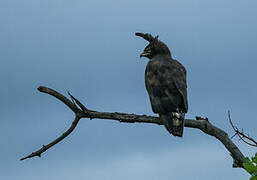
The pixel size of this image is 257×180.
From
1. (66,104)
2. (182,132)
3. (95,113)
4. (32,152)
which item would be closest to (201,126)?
(182,132)

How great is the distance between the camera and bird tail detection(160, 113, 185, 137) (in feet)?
35.2

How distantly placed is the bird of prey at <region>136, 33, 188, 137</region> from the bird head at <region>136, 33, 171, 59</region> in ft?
2.13

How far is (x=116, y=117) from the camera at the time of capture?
31.3 ft

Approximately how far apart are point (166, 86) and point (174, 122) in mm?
1349

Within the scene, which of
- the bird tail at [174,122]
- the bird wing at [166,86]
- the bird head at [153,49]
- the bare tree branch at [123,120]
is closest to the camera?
the bare tree branch at [123,120]

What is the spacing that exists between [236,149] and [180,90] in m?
2.72

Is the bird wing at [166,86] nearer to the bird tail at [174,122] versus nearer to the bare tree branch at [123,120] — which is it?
the bird tail at [174,122]

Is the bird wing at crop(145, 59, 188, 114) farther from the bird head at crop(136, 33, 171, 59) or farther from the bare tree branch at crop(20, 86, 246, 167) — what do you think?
the bird head at crop(136, 33, 171, 59)

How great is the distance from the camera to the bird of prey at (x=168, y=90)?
11.0m

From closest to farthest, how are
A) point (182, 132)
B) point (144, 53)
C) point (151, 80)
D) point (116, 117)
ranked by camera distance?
point (116, 117) < point (182, 132) < point (151, 80) < point (144, 53)

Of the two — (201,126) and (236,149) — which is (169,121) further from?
(236,149)

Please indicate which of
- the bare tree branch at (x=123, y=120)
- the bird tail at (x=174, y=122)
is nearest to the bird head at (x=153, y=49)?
the bird tail at (x=174, y=122)

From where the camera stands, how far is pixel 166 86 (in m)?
11.9

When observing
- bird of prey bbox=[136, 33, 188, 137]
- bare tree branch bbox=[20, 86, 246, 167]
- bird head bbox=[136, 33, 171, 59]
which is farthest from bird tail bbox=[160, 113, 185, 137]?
bird head bbox=[136, 33, 171, 59]
